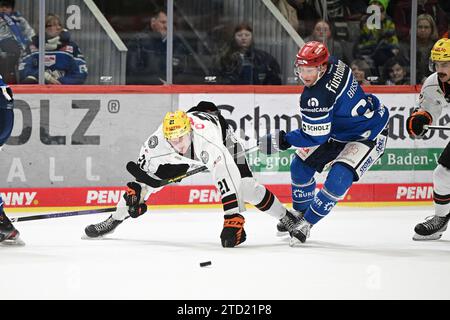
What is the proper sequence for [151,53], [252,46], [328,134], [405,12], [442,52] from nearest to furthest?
1. [328,134]
2. [442,52]
3. [151,53]
4. [252,46]
5. [405,12]

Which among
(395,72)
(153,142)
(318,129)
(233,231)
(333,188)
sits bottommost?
(233,231)

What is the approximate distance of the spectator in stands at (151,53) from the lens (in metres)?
8.35

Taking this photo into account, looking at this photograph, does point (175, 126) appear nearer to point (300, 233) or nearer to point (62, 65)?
point (300, 233)

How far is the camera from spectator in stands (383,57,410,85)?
29.0 ft

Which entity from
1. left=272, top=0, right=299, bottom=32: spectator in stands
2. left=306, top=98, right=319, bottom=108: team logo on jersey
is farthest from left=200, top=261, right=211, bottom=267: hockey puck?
left=272, top=0, right=299, bottom=32: spectator in stands

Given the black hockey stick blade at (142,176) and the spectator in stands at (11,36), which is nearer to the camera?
the black hockey stick blade at (142,176)

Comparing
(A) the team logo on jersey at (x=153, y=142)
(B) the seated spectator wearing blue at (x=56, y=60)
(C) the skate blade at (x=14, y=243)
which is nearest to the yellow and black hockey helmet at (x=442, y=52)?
(A) the team logo on jersey at (x=153, y=142)

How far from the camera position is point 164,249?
6.33 meters

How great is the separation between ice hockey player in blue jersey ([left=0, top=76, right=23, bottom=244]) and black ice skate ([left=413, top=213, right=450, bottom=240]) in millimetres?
2644

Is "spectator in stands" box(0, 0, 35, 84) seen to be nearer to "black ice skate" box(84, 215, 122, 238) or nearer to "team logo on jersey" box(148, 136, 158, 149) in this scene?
"black ice skate" box(84, 215, 122, 238)

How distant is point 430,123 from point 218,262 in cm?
197

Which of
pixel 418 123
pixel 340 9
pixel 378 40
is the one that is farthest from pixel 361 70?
pixel 418 123

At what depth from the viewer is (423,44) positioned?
8820mm

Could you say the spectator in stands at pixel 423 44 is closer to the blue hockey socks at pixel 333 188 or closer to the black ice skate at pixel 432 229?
the black ice skate at pixel 432 229
